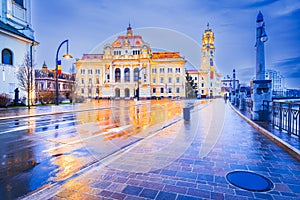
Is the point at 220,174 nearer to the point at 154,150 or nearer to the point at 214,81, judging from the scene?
the point at 154,150

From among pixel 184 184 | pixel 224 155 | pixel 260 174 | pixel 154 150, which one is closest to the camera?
pixel 184 184

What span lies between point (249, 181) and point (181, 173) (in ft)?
4.49

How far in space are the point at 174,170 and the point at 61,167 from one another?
2.83 m

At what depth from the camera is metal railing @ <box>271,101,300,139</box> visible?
273 inches

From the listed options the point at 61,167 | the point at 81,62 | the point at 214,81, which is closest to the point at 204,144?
the point at 61,167

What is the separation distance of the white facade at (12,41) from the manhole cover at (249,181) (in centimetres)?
3104

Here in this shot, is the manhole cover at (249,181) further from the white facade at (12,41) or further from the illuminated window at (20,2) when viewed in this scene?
the illuminated window at (20,2)

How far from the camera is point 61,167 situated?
4.67 meters

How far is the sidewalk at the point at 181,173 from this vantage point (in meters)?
3.30

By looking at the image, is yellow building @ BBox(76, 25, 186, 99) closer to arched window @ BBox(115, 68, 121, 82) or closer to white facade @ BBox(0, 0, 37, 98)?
arched window @ BBox(115, 68, 121, 82)

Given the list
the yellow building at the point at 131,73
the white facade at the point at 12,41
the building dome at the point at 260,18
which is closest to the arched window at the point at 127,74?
the yellow building at the point at 131,73

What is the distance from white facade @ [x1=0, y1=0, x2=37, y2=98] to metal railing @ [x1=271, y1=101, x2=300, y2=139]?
103 feet

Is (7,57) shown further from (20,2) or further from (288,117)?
(288,117)

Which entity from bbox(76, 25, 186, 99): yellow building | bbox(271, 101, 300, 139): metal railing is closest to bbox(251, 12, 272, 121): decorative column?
bbox(271, 101, 300, 139): metal railing
